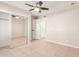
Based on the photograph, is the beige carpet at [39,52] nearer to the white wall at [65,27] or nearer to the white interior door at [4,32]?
the white interior door at [4,32]

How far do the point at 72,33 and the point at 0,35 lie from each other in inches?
154

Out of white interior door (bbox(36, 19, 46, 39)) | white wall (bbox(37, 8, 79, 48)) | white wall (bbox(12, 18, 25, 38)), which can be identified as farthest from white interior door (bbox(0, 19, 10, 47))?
white wall (bbox(12, 18, 25, 38))

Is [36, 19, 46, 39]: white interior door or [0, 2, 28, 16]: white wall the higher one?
[0, 2, 28, 16]: white wall

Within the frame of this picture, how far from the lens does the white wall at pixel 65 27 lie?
4309 mm

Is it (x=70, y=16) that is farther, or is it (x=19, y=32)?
(x=19, y=32)

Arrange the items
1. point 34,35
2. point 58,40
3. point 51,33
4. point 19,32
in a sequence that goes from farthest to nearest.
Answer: point 19,32 < point 34,35 < point 51,33 < point 58,40

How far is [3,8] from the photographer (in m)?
3.77

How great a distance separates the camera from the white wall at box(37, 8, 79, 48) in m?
4.31

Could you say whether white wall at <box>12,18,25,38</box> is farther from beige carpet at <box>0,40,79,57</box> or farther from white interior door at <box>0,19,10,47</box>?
beige carpet at <box>0,40,79,57</box>

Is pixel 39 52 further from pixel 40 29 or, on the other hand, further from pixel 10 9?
pixel 40 29

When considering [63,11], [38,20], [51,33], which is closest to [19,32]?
[38,20]

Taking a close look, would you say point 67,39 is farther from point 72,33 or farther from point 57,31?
point 57,31

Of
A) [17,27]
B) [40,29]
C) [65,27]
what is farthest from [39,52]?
[17,27]

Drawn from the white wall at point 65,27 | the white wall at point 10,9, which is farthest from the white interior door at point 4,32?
the white wall at point 65,27
